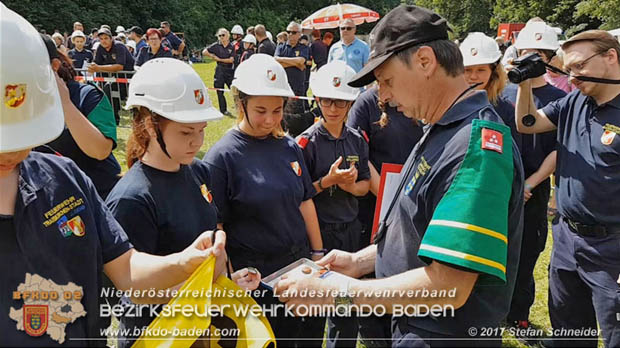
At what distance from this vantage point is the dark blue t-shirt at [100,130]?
10.7ft

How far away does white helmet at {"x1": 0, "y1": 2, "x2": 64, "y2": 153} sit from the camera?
1358mm

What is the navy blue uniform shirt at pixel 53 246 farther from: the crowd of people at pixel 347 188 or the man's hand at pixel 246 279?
the man's hand at pixel 246 279

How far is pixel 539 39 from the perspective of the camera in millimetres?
4859

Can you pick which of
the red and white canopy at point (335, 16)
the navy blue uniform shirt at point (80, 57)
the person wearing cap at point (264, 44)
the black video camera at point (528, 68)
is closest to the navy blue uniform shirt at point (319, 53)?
the person wearing cap at point (264, 44)

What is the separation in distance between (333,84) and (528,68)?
4.76ft

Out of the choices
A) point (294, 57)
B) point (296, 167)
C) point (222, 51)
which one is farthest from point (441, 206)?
point (222, 51)

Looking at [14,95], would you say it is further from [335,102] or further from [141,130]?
[335,102]

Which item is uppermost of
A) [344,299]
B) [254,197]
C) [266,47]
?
[344,299]

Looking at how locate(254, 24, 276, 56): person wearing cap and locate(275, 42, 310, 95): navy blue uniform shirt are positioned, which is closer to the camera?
locate(275, 42, 310, 95): navy blue uniform shirt

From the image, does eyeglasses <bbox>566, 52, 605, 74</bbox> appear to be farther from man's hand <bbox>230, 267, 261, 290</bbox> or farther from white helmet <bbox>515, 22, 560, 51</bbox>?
man's hand <bbox>230, 267, 261, 290</bbox>

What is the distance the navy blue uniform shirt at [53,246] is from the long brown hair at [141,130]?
597 millimetres

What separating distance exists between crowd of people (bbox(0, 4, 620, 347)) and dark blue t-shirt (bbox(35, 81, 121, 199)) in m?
0.01

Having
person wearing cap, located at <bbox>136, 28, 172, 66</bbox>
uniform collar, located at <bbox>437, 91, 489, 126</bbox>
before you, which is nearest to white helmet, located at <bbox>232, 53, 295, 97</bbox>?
uniform collar, located at <bbox>437, 91, 489, 126</bbox>

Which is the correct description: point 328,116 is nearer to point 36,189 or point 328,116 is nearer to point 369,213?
point 369,213
